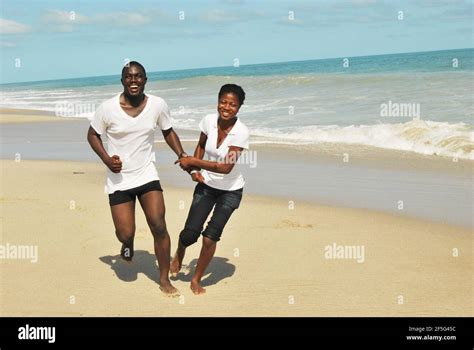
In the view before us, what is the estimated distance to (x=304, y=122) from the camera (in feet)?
65.3

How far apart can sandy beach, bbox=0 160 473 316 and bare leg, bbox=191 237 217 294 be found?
0.09 m

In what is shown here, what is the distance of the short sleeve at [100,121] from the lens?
5.21 meters

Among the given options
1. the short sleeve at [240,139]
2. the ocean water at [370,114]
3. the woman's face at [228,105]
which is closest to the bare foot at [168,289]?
the short sleeve at [240,139]

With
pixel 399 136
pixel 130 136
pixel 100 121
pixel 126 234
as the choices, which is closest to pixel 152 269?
pixel 126 234

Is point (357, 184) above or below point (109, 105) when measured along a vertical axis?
below

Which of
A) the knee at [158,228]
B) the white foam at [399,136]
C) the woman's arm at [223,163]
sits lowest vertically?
the knee at [158,228]

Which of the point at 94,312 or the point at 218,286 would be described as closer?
the point at 94,312

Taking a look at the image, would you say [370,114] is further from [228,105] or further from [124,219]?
[124,219]

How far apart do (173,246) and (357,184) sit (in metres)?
4.19

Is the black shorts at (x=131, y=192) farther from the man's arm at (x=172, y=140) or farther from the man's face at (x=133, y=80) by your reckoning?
the man's face at (x=133, y=80)

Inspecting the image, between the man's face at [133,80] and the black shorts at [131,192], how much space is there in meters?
0.75

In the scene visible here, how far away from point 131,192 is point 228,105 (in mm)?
1079

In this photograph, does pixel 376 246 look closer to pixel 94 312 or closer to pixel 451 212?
pixel 451 212

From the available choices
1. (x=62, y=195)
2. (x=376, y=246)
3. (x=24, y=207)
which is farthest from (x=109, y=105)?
(x=62, y=195)
